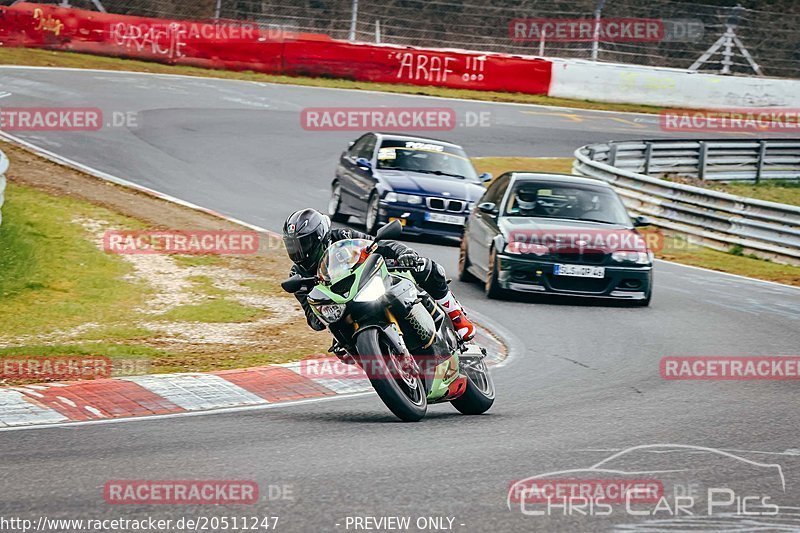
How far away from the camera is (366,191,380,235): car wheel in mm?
18047

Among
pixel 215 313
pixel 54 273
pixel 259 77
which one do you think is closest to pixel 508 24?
pixel 259 77

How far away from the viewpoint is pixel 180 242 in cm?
1606

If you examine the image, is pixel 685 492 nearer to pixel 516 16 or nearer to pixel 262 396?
pixel 262 396

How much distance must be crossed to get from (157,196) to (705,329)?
32.8ft

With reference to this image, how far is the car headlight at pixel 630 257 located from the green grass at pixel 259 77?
65.0ft

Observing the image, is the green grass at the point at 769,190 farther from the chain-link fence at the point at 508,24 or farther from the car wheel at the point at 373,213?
the car wheel at the point at 373,213

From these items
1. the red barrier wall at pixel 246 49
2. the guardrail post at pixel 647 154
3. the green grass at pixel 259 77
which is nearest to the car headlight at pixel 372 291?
the guardrail post at pixel 647 154

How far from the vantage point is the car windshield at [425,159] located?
1889cm

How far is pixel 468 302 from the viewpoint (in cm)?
1405

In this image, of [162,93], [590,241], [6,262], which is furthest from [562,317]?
[162,93]

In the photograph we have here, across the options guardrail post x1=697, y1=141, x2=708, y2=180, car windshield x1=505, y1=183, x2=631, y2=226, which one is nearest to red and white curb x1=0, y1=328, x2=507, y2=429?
car windshield x1=505, y1=183, x2=631, y2=226

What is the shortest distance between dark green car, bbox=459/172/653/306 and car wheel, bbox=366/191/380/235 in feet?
10.7

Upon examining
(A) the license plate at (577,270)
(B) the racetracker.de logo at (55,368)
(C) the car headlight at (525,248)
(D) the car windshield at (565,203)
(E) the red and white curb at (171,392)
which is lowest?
(B) the racetracker.de logo at (55,368)

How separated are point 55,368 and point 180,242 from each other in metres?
6.35
